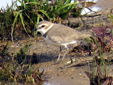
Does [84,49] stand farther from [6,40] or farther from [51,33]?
[6,40]

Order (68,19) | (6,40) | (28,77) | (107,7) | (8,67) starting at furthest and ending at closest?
(107,7) → (68,19) → (6,40) → (8,67) → (28,77)

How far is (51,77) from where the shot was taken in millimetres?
4793

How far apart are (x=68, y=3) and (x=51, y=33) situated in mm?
1784

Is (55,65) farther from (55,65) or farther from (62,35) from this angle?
(62,35)

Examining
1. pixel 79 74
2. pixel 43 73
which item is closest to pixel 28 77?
pixel 43 73

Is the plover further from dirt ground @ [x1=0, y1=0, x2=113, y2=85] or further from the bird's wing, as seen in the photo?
dirt ground @ [x1=0, y1=0, x2=113, y2=85]

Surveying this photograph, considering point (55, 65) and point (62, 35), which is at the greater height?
point (62, 35)

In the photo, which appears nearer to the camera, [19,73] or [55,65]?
[19,73]

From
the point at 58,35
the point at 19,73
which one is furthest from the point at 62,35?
the point at 19,73

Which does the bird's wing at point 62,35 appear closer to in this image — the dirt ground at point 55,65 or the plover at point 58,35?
the plover at point 58,35

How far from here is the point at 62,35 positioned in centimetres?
525

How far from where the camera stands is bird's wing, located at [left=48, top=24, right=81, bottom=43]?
5.16 metres

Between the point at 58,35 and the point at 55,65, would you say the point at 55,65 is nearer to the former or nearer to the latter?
the point at 55,65

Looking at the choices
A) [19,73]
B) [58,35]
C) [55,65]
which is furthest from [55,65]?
[19,73]
